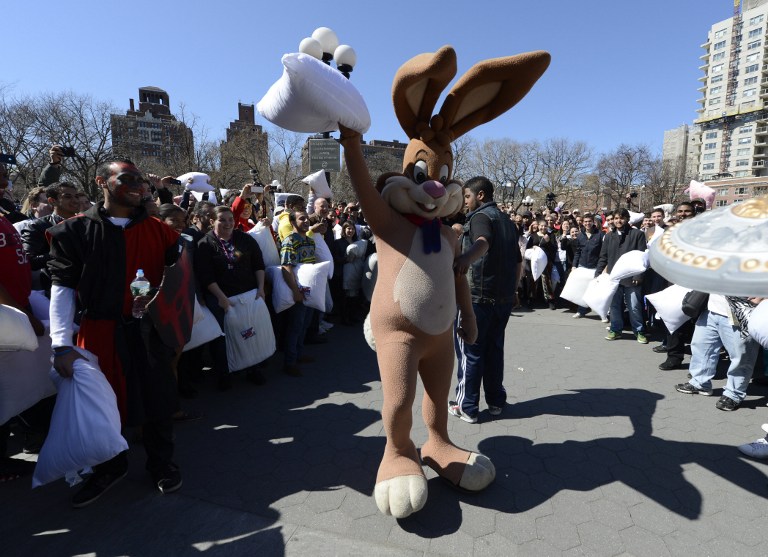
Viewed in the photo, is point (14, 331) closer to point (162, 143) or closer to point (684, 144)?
point (162, 143)

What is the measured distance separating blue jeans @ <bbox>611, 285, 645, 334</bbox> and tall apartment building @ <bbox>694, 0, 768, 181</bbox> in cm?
8034

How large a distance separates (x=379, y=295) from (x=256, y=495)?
1546 millimetres

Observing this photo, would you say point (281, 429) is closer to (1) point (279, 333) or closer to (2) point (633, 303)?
(1) point (279, 333)

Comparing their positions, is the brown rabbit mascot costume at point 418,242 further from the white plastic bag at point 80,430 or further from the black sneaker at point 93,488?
the black sneaker at point 93,488

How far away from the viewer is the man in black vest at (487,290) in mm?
3410

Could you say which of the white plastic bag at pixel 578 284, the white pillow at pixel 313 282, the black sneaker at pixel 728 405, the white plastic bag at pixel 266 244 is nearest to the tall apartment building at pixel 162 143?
the white plastic bag at pixel 266 244

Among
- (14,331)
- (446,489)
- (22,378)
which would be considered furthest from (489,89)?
(22,378)

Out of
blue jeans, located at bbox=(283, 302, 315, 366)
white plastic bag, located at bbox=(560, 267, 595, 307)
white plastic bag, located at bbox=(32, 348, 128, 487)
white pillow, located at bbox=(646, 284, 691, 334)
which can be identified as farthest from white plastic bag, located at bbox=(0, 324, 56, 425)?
white plastic bag, located at bbox=(560, 267, 595, 307)

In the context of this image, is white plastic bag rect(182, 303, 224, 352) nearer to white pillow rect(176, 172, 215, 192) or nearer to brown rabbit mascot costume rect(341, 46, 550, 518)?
brown rabbit mascot costume rect(341, 46, 550, 518)

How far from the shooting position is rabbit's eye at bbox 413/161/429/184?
2479 mm

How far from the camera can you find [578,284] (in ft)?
23.1

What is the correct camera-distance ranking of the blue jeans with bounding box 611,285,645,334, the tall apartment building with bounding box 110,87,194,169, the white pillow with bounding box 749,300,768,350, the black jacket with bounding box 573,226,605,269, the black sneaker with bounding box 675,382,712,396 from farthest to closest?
the tall apartment building with bounding box 110,87,194,169 → the black jacket with bounding box 573,226,605,269 → the blue jeans with bounding box 611,285,645,334 → the black sneaker with bounding box 675,382,712,396 → the white pillow with bounding box 749,300,768,350

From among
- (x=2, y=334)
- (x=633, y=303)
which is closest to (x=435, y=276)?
(x=2, y=334)

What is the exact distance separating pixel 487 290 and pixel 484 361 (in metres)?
0.69
